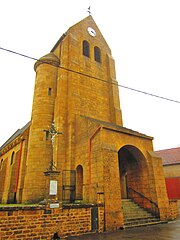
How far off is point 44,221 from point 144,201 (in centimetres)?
724

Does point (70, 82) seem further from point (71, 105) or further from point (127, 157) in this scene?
point (127, 157)

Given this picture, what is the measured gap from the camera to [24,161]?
48.7ft

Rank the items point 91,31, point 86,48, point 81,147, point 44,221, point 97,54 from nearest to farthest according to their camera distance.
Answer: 1. point 44,221
2. point 81,147
3. point 86,48
4. point 97,54
5. point 91,31

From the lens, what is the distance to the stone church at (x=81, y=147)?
33.6ft

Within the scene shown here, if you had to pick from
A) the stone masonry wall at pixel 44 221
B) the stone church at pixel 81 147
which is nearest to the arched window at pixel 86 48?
the stone church at pixel 81 147

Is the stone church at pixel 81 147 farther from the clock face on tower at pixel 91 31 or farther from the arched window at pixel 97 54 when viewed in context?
the clock face on tower at pixel 91 31

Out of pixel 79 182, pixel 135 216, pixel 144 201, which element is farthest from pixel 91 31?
pixel 135 216

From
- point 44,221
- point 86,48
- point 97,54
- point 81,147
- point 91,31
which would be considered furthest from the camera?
point 91,31

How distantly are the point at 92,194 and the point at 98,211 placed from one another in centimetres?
134

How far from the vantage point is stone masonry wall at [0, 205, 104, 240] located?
6.71 meters

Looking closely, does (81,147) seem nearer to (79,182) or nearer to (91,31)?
(79,182)

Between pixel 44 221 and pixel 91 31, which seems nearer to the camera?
pixel 44 221

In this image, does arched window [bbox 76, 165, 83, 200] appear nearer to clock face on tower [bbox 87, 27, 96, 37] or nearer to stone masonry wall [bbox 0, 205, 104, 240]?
stone masonry wall [bbox 0, 205, 104, 240]

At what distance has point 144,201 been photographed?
1215 cm
